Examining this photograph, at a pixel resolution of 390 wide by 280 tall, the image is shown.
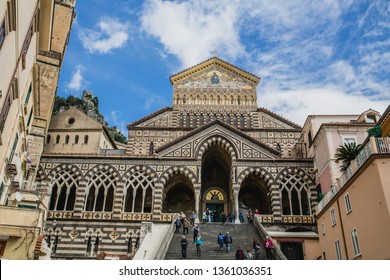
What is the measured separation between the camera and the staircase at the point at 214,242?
16.1 metres

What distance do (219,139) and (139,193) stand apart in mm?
7388

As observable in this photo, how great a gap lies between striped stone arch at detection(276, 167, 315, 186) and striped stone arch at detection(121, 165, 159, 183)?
29.5 ft

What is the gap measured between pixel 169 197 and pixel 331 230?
536 inches

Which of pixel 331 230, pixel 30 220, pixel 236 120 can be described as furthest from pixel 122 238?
pixel 236 120

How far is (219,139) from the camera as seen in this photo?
2780 cm

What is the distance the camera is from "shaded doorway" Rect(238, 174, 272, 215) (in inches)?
1090

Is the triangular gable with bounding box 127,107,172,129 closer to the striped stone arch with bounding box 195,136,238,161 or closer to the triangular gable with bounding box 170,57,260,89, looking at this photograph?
the triangular gable with bounding box 170,57,260,89

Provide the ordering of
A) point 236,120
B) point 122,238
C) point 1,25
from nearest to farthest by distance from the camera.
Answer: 1. point 1,25
2. point 122,238
3. point 236,120

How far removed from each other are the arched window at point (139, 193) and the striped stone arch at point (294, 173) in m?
9.35

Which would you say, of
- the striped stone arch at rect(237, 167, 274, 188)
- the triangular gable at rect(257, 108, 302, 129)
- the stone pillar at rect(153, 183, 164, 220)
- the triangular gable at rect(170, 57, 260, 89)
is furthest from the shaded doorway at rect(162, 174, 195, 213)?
the triangular gable at rect(170, 57, 260, 89)

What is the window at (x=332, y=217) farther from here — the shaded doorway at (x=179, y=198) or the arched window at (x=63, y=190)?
Result: the arched window at (x=63, y=190)
